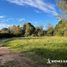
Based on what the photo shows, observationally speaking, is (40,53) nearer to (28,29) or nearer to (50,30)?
(50,30)

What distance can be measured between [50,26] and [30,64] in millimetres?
63676

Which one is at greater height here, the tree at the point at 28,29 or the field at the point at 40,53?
the tree at the point at 28,29

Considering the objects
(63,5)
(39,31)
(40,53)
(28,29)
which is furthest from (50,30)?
(40,53)

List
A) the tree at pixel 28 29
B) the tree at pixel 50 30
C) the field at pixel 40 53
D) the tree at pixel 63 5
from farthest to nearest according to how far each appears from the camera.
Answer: the tree at pixel 28 29, the tree at pixel 50 30, the tree at pixel 63 5, the field at pixel 40 53

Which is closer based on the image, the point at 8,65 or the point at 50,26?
the point at 8,65

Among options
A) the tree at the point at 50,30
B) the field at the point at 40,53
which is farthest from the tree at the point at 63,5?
the tree at the point at 50,30

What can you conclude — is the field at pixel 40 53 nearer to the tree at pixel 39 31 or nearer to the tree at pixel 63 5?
the tree at pixel 63 5

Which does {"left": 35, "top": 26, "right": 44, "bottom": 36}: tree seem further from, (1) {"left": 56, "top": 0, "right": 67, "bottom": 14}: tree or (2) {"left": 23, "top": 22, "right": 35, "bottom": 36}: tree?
(1) {"left": 56, "top": 0, "right": 67, "bottom": 14}: tree

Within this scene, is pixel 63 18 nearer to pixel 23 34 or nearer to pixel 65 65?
pixel 65 65

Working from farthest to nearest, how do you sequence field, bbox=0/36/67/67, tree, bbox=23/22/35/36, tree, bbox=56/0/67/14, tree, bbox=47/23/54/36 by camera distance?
tree, bbox=23/22/35/36 < tree, bbox=47/23/54/36 < tree, bbox=56/0/67/14 < field, bbox=0/36/67/67

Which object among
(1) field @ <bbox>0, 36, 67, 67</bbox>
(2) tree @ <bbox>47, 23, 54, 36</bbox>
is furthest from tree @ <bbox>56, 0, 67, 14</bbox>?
(2) tree @ <bbox>47, 23, 54, 36</bbox>

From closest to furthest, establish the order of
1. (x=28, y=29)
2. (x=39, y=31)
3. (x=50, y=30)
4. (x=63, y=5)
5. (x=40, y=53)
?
(x=40, y=53), (x=63, y=5), (x=50, y=30), (x=39, y=31), (x=28, y=29)

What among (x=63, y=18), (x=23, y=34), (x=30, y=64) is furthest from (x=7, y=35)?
(x=30, y=64)

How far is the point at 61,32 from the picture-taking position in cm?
5853
